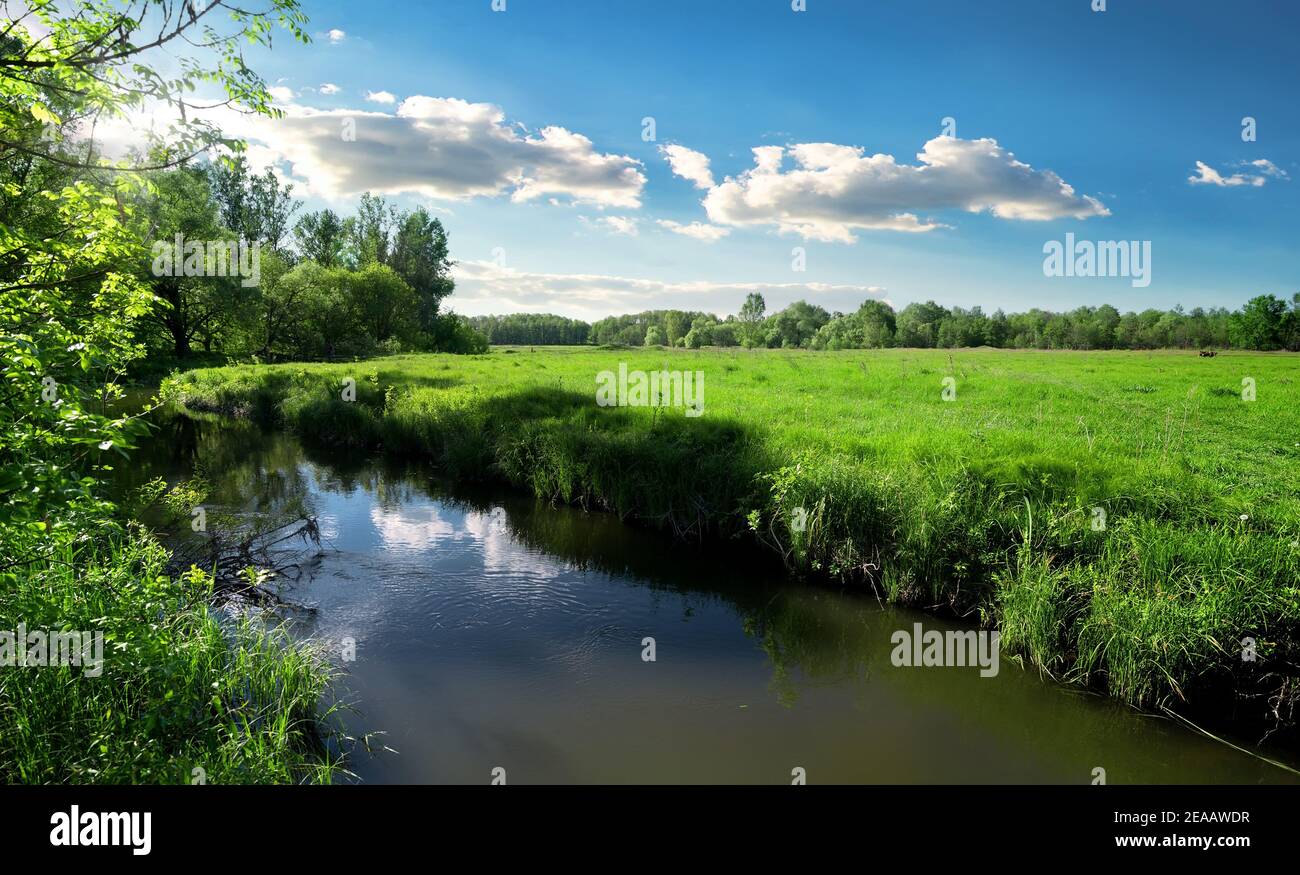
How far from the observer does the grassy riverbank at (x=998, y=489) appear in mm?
7973

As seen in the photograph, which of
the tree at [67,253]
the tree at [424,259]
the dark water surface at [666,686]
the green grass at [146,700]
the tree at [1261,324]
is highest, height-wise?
the tree at [424,259]

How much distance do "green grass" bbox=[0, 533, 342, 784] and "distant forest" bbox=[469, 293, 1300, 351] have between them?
70.7 m

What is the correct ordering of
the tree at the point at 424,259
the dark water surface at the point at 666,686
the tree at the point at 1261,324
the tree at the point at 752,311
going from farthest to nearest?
the tree at the point at 752,311 < the tree at the point at 424,259 < the tree at the point at 1261,324 < the dark water surface at the point at 666,686

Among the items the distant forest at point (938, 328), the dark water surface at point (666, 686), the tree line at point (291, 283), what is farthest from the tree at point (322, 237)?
the dark water surface at point (666, 686)

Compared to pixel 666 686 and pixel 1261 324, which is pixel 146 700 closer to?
pixel 666 686

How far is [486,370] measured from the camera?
113 feet

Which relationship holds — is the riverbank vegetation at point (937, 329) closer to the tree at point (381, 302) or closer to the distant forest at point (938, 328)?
the distant forest at point (938, 328)

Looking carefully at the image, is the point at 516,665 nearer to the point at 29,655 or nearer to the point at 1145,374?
the point at 29,655

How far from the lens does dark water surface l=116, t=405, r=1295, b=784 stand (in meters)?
7.07

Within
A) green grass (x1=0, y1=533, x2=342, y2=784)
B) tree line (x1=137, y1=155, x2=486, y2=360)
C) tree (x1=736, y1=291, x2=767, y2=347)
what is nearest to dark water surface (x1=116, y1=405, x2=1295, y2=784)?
green grass (x1=0, y1=533, x2=342, y2=784)

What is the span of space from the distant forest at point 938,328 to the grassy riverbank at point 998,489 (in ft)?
156

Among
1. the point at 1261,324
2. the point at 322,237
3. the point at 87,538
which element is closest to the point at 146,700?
the point at 87,538
